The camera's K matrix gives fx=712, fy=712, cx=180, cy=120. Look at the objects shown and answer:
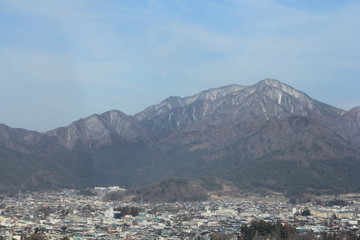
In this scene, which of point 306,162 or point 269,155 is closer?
point 306,162

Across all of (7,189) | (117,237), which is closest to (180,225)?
(117,237)

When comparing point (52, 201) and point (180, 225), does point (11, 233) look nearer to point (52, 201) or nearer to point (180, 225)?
point (180, 225)

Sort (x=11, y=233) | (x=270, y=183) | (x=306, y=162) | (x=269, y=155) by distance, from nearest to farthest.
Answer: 1. (x=11, y=233)
2. (x=270, y=183)
3. (x=306, y=162)
4. (x=269, y=155)

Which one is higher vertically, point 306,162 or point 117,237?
point 306,162

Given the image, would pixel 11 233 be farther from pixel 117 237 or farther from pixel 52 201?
pixel 52 201

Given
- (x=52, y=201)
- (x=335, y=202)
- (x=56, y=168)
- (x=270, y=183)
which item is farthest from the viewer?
(x=56, y=168)

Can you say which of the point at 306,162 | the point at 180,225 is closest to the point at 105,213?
the point at 180,225
